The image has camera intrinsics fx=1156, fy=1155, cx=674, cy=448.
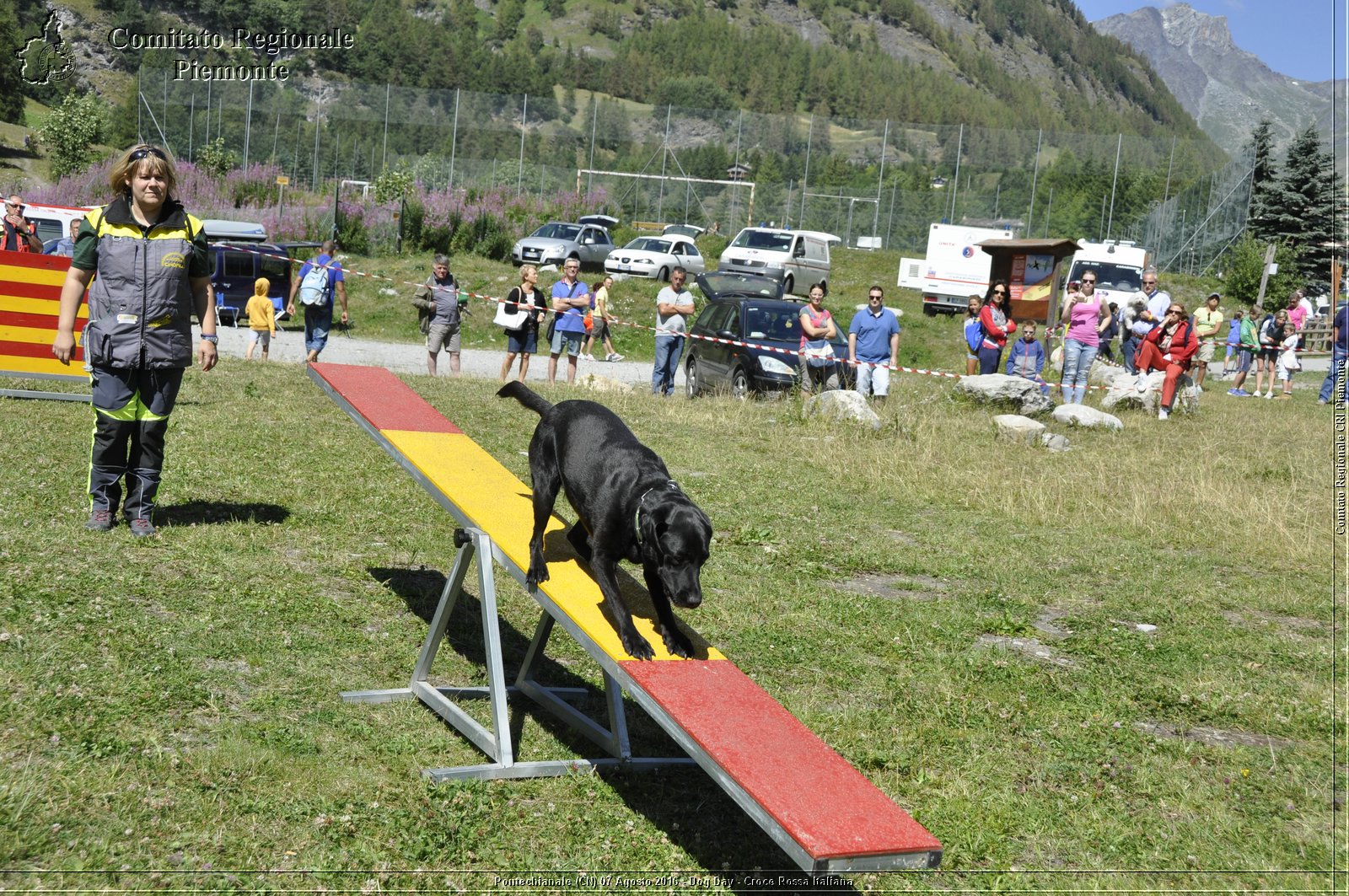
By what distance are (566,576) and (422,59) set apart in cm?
12551

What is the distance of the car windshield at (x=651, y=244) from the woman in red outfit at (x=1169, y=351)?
17.7 m

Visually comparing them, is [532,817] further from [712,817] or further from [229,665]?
[229,665]

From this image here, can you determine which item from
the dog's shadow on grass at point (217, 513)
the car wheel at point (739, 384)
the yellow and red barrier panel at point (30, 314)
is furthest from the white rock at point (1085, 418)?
the yellow and red barrier panel at point (30, 314)

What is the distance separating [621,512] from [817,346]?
39.7 feet

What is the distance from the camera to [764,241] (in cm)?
3142

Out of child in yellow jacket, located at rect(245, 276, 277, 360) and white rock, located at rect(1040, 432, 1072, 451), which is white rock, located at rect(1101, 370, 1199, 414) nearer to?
white rock, located at rect(1040, 432, 1072, 451)

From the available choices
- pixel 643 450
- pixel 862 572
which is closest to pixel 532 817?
pixel 643 450

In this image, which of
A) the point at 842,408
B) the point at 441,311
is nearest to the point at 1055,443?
the point at 842,408

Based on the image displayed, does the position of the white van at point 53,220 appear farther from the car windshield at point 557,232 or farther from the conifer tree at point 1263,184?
the conifer tree at point 1263,184

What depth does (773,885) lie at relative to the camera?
395cm

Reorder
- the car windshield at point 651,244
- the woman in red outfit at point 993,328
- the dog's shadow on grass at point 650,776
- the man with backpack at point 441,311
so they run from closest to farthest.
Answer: the dog's shadow on grass at point 650,776
the man with backpack at point 441,311
the woman in red outfit at point 993,328
the car windshield at point 651,244

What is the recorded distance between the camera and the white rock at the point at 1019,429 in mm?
13500

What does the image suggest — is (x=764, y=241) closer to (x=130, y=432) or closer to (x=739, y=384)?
(x=739, y=384)

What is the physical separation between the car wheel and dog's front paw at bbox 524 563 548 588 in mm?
11597
